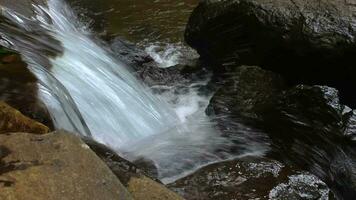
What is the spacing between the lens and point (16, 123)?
10.7ft

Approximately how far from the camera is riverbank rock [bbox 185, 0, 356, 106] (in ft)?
17.3

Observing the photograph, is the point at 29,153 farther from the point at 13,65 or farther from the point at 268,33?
the point at 268,33

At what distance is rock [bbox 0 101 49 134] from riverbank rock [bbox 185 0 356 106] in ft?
10.1

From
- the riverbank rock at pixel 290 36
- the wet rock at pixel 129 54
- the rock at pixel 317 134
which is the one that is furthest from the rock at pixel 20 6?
the rock at pixel 317 134

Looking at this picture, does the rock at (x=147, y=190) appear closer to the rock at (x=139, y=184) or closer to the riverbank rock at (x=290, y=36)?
the rock at (x=139, y=184)

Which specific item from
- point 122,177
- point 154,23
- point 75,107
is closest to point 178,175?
point 75,107

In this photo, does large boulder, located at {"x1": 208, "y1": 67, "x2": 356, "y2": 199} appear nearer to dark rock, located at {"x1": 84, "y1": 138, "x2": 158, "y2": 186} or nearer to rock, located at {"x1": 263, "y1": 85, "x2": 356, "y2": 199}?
rock, located at {"x1": 263, "y1": 85, "x2": 356, "y2": 199}

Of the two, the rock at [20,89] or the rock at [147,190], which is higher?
the rock at [20,89]

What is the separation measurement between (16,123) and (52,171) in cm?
89

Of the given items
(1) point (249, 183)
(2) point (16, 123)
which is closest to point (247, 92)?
(1) point (249, 183)

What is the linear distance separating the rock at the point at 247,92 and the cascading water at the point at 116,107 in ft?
0.82

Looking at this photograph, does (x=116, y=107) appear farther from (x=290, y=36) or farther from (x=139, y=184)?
(x=139, y=184)

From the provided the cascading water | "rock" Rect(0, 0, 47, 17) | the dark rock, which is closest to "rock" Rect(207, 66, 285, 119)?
the cascading water

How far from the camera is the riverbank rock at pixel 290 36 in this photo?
5.27m
